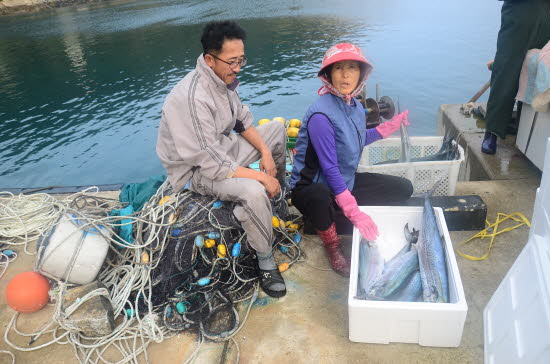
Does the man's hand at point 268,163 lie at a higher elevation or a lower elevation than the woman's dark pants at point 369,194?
higher

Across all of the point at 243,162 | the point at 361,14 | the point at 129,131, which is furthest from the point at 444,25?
the point at 243,162

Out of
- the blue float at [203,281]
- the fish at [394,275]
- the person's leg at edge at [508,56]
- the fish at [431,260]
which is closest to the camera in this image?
the fish at [431,260]

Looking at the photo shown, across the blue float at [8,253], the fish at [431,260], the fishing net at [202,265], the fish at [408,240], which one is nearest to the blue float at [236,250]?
the fishing net at [202,265]

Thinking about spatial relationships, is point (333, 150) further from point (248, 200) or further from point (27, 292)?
point (27, 292)

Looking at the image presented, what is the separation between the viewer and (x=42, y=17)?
34.2 m

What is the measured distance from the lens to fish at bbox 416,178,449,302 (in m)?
2.35

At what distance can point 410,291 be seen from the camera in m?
2.47

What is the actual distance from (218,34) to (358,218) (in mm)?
1714

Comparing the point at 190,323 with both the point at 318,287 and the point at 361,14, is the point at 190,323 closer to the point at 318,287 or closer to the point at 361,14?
the point at 318,287

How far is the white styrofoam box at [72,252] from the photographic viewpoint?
2.99 metres

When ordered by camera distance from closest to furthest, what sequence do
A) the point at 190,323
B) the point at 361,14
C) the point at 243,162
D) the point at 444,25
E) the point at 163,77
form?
the point at 190,323
the point at 243,162
the point at 163,77
the point at 444,25
the point at 361,14

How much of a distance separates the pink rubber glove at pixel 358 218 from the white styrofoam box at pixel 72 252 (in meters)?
1.91

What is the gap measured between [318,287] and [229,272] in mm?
742

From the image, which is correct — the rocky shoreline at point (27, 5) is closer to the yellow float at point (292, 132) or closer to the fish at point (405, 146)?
the yellow float at point (292, 132)
